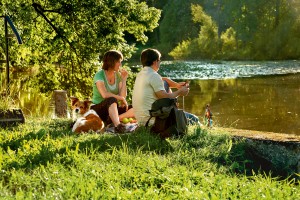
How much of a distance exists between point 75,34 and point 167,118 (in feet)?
24.1

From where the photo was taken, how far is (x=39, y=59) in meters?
13.9

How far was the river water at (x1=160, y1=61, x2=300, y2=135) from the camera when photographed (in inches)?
670

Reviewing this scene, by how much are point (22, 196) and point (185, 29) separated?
53207mm

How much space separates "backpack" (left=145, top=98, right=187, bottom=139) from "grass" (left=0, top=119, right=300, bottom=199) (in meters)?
0.13

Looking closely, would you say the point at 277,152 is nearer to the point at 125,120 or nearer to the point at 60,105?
the point at 125,120

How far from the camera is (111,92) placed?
7969 millimetres

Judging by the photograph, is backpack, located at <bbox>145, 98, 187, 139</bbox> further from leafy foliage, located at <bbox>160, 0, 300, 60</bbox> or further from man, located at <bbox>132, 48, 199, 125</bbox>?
leafy foliage, located at <bbox>160, 0, 300, 60</bbox>

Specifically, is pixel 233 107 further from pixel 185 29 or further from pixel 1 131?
pixel 185 29

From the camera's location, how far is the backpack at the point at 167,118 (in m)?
6.43

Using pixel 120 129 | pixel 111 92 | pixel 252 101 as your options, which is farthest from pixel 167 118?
pixel 252 101

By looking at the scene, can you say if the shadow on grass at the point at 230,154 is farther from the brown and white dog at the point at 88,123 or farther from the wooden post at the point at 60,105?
the wooden post at the point at 60,105

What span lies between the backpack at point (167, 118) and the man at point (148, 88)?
485 millimetres

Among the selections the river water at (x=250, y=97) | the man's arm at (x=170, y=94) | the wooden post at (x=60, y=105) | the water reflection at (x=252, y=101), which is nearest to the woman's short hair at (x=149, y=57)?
the man's arm at (x=170, y=94)

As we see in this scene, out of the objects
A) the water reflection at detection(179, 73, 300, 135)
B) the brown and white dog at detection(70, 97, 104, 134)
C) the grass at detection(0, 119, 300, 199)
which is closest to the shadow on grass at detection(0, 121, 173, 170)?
the grass at detection(0, 119, 300, 199)
